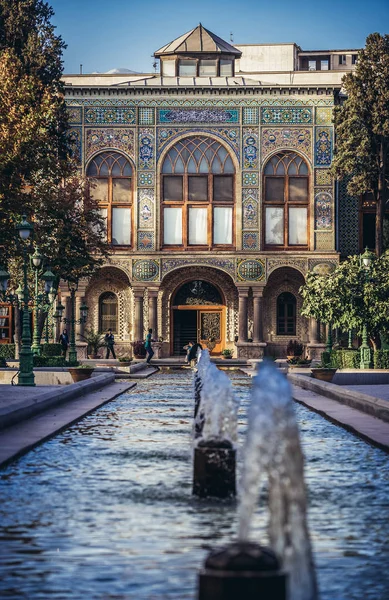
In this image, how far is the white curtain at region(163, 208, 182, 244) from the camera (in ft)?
150

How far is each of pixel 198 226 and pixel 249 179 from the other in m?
2.92

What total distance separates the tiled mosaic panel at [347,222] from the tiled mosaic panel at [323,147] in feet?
5.12

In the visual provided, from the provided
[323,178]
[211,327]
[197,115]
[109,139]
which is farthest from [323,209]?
[109,139]

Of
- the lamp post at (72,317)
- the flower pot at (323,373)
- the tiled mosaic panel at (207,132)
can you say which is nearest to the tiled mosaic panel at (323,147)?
the tiled mosaic panel at (207,132)

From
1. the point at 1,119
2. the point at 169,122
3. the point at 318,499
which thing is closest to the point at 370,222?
the point at 169,122

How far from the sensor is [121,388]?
22.6 m

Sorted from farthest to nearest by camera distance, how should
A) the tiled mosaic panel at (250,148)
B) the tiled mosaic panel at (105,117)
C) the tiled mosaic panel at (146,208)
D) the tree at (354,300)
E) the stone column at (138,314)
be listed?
1. the tiled mosaic panel at (105,117)
2. the tiled mosaic panel at (146,208)
3. the tiled mosaic panel at (250,148)
4. the stone column at (138,314)
5. the tree at (354,300)

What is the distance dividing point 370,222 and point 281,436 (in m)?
43.0

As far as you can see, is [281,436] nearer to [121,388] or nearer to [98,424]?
[98,424]

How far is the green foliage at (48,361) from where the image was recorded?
2985 cm

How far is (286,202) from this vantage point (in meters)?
45.3

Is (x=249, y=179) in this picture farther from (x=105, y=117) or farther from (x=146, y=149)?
(x=105, y=117)

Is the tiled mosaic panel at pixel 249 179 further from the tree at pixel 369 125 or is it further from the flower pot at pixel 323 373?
the flower pot at pixel 323 373

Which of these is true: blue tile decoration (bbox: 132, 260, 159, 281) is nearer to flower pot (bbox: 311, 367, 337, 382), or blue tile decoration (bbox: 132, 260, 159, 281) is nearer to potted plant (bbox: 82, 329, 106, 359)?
potted plant (bbox: 82, 329, 106, 359)
